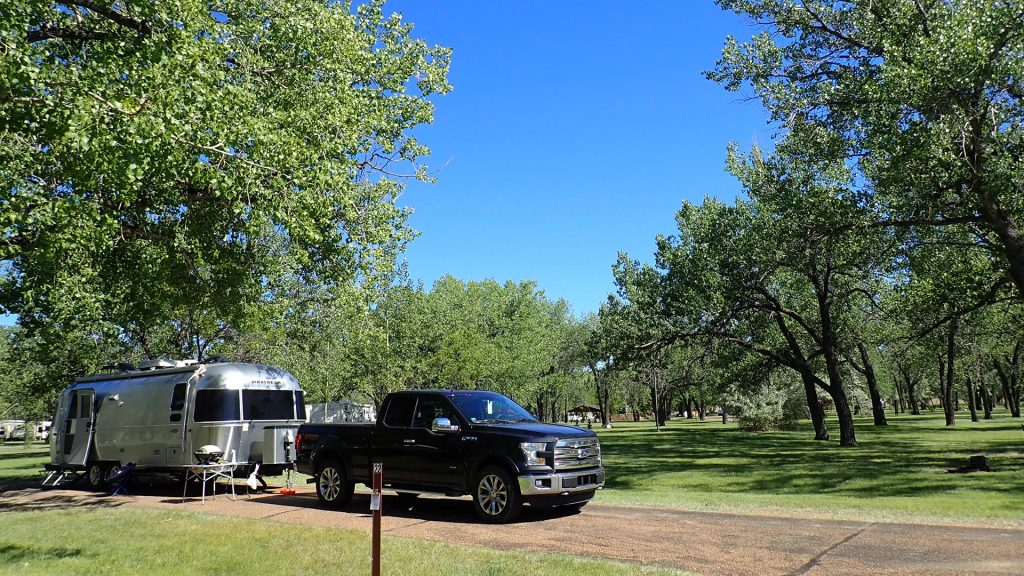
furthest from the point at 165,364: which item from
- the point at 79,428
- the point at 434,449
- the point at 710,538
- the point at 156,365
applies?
the point at 710,538

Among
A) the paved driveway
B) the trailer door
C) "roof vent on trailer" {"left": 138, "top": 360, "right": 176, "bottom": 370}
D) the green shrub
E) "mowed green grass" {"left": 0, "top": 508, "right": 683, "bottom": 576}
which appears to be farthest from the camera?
the green shrub

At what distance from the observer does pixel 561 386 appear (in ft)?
246

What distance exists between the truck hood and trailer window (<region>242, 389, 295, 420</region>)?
7605mm

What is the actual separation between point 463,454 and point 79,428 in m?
13.4

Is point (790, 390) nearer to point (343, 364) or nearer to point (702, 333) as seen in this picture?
point (702, 333)

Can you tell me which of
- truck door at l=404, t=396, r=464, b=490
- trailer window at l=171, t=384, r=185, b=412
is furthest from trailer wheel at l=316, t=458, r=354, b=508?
trailer window at l=171, t=384, r=185, b=412

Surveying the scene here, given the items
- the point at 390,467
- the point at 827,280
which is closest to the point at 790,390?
the point at 827,280

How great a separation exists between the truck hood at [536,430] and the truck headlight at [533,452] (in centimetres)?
10

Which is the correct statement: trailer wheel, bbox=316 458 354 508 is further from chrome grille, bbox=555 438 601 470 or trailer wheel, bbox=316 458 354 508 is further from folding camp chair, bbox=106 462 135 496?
folding camp chair, bbox=106 462 135 496

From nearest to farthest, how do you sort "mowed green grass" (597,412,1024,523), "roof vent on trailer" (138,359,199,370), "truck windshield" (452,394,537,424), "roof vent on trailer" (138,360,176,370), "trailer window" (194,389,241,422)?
1. "truck windshield" (452,394,537,424)
2. "mowed green grass" (597,412,1024,523)
3. "trailer window" (194,389,241,422)
4. "roof vent on trailer" (138,359,199,370)
5. "roof vent on trailer" (138,360,176,370)

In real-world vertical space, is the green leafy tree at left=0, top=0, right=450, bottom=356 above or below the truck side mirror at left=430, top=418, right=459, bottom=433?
above

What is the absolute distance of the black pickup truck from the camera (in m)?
10.5

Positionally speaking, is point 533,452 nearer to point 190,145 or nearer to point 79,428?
point 190,145

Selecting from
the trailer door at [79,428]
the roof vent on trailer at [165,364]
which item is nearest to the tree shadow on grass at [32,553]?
the roof vent on trailer at [165,364]
